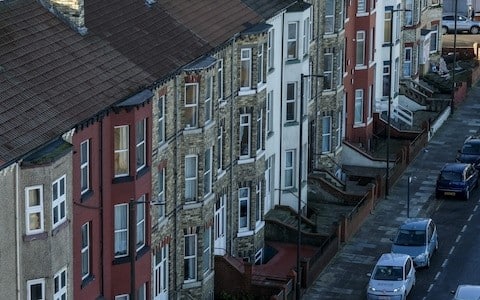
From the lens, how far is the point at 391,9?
99750 mm

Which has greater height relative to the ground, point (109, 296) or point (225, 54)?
point (225, 54)

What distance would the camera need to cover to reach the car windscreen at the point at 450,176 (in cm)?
8462

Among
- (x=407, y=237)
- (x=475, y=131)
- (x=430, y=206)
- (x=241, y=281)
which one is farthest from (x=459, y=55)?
(x=241, y=281)

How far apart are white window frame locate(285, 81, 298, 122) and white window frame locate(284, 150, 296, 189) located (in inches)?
71.4

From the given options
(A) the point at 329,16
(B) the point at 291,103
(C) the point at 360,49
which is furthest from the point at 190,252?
(C) the point at 360,49

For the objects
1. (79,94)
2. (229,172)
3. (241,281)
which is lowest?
(241,281)

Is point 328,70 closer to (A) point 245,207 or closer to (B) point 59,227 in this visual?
(A) point 245,207

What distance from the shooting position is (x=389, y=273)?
223 ft

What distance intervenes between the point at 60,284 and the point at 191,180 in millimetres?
15203

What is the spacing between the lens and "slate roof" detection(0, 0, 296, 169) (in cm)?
4931

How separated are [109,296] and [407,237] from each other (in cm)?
2234

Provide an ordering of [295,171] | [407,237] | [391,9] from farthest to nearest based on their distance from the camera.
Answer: [391,9] < [295,171] < [407,237]

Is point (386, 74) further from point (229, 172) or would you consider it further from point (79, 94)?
point (79, 94)

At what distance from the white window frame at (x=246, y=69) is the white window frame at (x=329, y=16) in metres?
15.9
